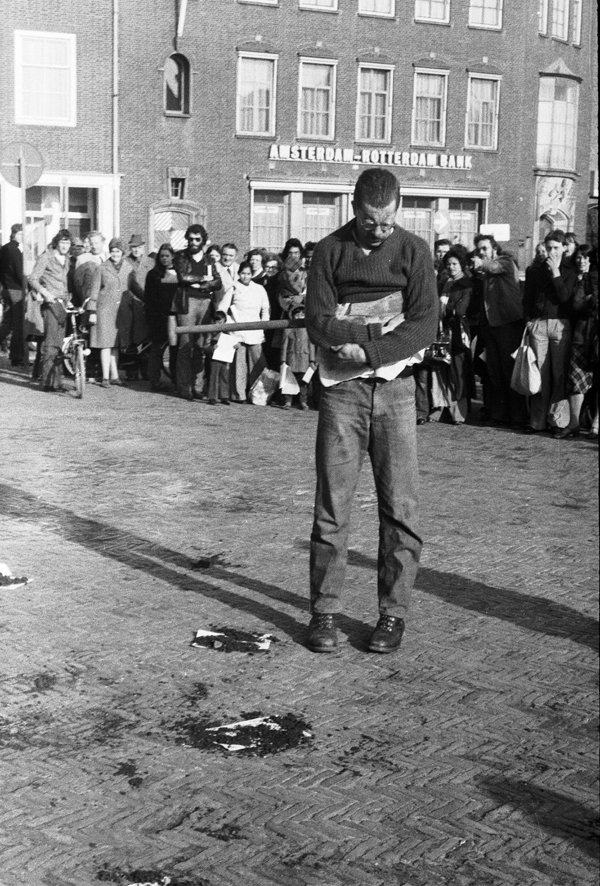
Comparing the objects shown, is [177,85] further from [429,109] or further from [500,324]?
[429,109]

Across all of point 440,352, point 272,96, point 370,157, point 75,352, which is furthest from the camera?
point 370,157

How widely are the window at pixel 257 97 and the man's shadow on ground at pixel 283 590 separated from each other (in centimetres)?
2202

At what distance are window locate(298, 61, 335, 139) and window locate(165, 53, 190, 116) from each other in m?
2.98

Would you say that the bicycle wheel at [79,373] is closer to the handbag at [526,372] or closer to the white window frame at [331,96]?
the handbag at [526,372]

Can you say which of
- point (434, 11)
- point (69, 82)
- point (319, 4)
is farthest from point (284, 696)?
point (69, 82)

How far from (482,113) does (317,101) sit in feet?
16.1

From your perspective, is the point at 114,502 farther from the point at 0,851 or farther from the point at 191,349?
the point at 191,349

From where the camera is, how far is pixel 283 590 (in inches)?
264

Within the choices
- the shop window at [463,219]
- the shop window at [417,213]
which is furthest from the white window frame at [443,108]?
the shop window at [463,219]

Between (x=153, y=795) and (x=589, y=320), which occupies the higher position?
(x=589, y=320)

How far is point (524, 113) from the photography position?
130 ft

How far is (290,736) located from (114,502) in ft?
14.7

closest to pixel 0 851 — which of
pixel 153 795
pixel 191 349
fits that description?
pixel 153 795

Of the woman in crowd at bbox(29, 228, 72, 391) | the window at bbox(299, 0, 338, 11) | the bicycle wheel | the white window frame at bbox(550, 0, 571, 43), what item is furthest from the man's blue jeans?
the window at bbox(299, 0, 338, 11)
